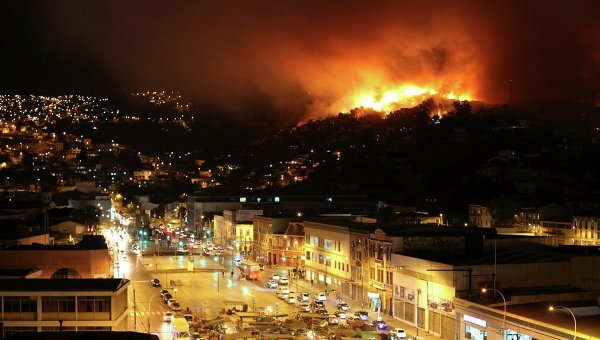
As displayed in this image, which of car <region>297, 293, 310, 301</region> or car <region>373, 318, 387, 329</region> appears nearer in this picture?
car <region>373, 318, 387, 329</region>

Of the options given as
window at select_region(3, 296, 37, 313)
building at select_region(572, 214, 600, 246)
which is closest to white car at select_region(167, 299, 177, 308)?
window at select_region(3, 296, 37, 313)

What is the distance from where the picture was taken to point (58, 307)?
109ft

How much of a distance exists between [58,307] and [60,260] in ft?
31.4

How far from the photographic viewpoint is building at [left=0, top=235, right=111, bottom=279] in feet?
137

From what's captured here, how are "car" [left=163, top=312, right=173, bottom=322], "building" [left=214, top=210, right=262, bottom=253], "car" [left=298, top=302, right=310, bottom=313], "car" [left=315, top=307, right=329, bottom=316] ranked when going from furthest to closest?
1. "building" [left=214, top=210, right=262, bottom=253]
2. "car" [left=298, top=302, right=310, bottom=313]
3. "car" [left=315, top=307, right=329, bottom=316]
4. "car" [left=163, top=312, right=173, bottom=322]

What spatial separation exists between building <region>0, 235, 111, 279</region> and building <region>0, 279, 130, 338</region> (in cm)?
815

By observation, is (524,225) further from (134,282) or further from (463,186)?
(134,282)

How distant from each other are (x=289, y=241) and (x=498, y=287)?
32.0 metres

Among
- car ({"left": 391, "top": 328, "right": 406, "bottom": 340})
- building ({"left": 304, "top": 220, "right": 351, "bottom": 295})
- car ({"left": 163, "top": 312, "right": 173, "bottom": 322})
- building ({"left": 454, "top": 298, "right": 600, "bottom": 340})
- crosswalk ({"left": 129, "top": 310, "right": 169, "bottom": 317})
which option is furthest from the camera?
building ({"left": 304, "top": 220, "right": 351, "bottom": 295})

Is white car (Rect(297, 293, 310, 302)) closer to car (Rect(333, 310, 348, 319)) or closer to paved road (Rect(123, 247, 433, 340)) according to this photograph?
paved road (Rect(123, 247, 433, 340))

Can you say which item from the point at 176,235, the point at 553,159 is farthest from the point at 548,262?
the point at 553,159

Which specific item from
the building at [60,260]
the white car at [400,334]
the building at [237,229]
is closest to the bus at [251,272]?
the building at [60,260]

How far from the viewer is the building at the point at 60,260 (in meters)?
41.8

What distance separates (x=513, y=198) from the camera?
91750 millimetres
